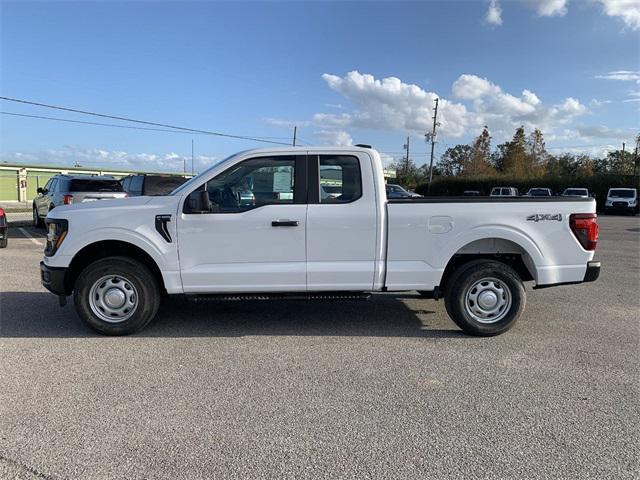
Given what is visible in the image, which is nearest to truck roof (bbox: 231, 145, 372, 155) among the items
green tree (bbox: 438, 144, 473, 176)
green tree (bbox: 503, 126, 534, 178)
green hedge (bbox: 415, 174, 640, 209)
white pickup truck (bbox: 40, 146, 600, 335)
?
white pickup truck (bbox: 40, 146, 600, 335)

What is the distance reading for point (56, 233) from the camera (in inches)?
203

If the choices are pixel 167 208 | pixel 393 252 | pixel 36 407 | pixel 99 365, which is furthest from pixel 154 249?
pixel 393 252

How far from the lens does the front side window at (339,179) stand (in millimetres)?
5144

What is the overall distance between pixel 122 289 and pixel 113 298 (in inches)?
5.0

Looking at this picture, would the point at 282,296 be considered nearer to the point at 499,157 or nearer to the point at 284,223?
the point at 284,223

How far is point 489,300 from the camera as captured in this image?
5.27 meters

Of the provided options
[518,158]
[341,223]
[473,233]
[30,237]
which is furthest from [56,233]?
[518,158]

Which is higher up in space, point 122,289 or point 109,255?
point 109,255

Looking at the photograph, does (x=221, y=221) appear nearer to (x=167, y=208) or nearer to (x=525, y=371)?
(x=167, y=208)

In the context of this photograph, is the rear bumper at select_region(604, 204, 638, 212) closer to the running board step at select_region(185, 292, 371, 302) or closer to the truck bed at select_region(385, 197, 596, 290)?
the truck bed at select_region(385, 197, 596, 290)

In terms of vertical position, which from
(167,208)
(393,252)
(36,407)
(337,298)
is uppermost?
(167,208)

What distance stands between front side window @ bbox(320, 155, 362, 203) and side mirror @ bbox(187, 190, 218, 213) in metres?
1.14

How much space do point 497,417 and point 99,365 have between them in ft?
11.0

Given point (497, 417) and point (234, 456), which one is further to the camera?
point (497, 417)
